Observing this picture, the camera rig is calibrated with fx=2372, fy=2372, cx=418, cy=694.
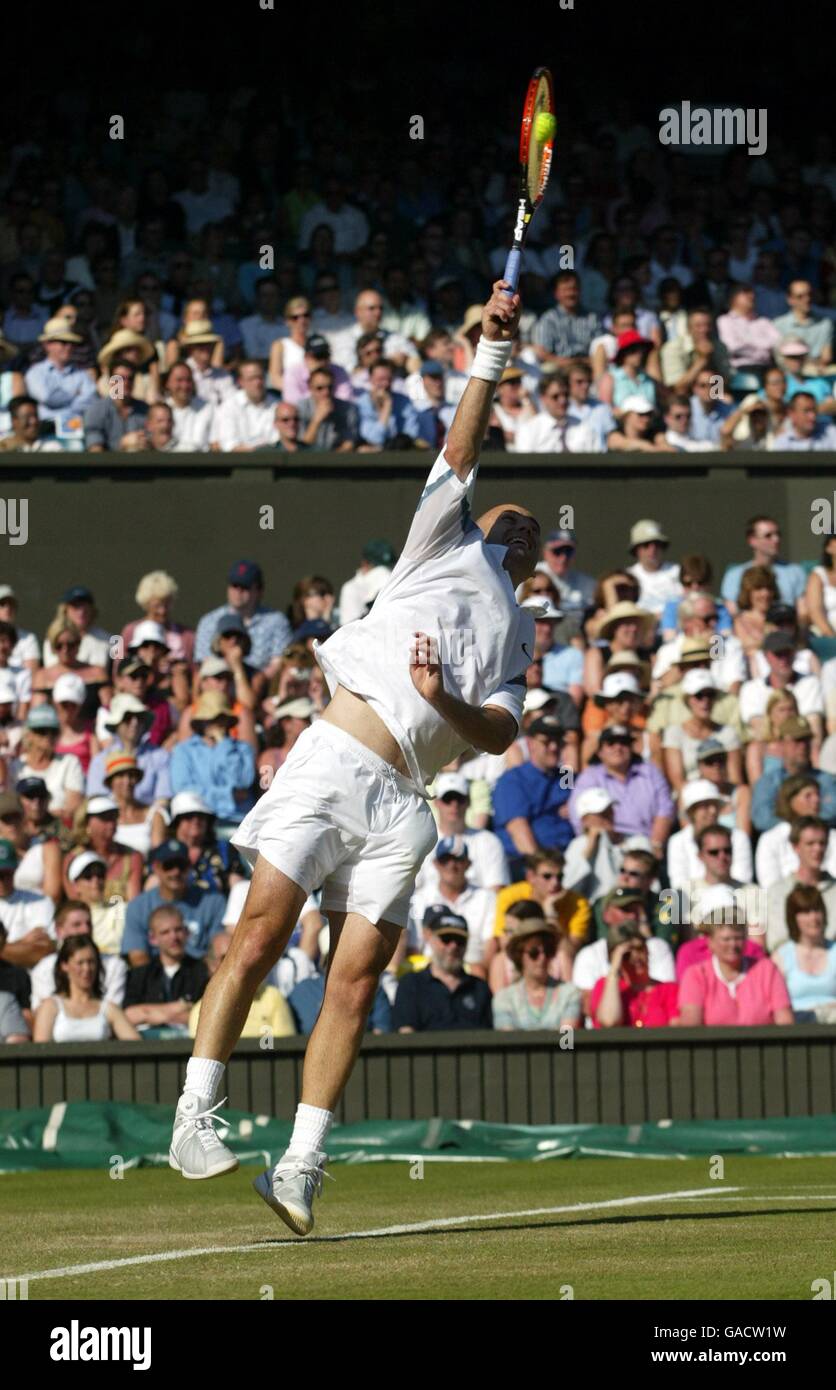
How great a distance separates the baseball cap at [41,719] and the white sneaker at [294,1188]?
24.2 feet

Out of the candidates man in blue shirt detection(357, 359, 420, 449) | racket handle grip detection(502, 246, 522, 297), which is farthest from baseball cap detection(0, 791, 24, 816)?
racket handle grip detection(502, 246, 522, 297)

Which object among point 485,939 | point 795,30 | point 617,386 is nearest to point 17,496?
point 617,386

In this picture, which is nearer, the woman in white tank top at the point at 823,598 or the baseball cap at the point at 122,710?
the baseball cap at the point at 122,710

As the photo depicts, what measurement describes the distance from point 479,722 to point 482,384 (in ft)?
3.18

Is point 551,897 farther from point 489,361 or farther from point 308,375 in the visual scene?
point 489,361

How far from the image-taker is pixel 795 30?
72.9 ft

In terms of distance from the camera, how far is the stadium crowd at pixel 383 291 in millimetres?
15883

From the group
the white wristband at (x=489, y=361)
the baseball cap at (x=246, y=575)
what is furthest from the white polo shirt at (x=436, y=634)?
the baseball cap at (x=246, y=575)

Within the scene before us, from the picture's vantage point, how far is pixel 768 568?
14.8 metres

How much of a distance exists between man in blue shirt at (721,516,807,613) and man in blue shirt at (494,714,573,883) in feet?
7.26

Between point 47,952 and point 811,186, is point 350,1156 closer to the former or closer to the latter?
point 47,952

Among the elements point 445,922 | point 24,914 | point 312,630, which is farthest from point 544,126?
point 312,630

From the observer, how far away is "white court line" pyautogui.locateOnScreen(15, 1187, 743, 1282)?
237 inches

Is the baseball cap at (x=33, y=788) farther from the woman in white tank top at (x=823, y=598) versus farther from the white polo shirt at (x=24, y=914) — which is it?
the woman in white tank top at (x=823, y=598)
